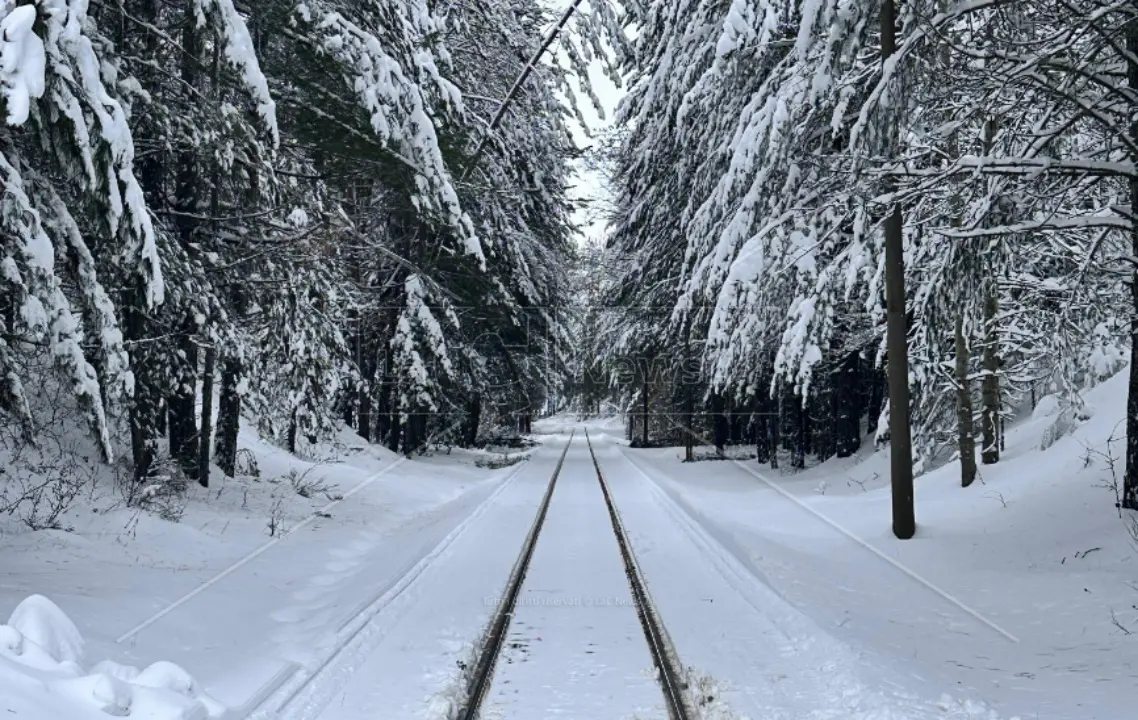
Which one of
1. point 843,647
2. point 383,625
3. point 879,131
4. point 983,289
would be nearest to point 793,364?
point 983,289

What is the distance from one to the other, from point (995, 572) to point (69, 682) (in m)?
9.09

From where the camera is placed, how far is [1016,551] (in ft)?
33.9

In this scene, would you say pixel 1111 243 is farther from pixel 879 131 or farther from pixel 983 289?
pixel 879 131

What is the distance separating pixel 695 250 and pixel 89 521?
10.0 metres

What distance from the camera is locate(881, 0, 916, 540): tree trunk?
457 inches

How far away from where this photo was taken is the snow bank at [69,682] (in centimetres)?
430

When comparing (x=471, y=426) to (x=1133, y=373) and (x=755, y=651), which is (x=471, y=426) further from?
(x=755, y=651)

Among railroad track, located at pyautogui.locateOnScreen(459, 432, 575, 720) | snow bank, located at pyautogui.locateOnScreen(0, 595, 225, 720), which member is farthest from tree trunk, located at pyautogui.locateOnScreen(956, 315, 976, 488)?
snow bank, located at pyautogui.locateOnScreen(0, 595, 225, 720)

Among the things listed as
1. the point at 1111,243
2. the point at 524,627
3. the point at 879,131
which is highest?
the point at 879,131

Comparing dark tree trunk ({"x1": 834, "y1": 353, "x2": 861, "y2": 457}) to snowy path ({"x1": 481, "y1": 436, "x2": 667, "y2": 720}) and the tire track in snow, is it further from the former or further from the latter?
the tire track in snow

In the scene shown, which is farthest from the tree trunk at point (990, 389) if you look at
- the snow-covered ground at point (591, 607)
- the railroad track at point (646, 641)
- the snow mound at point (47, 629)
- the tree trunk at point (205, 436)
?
the snow mound at point (47, 629)

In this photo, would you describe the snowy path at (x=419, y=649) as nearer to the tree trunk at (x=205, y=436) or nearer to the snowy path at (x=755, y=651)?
the snowy path at (x=755, y=651)

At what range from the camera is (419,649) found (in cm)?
722

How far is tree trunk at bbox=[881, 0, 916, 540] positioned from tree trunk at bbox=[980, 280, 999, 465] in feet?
9.43
